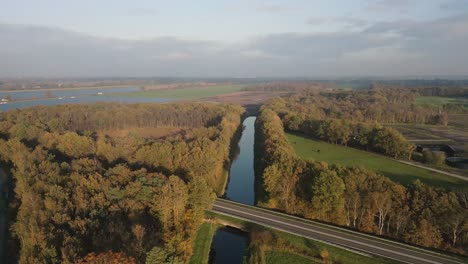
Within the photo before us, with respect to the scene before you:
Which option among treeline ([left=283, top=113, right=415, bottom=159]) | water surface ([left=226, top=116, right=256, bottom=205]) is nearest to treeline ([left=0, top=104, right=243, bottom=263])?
water surface ([left=226, top=116, right=256, bottom=205])

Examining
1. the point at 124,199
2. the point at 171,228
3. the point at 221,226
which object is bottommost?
the point at 221,226

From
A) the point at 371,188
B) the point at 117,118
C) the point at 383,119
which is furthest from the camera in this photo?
the point at 383,119

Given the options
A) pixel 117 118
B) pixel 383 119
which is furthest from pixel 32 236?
pixel 383 119

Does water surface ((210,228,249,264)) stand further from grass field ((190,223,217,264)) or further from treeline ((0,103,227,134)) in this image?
treeline ((0,103,227,134))

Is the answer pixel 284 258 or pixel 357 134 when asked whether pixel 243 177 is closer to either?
pixel 284 258

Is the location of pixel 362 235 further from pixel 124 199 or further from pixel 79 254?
pixel 79 254

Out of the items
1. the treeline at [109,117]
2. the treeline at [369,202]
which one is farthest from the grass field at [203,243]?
the treeline at [109,117]

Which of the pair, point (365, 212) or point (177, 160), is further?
point (177, 160)
